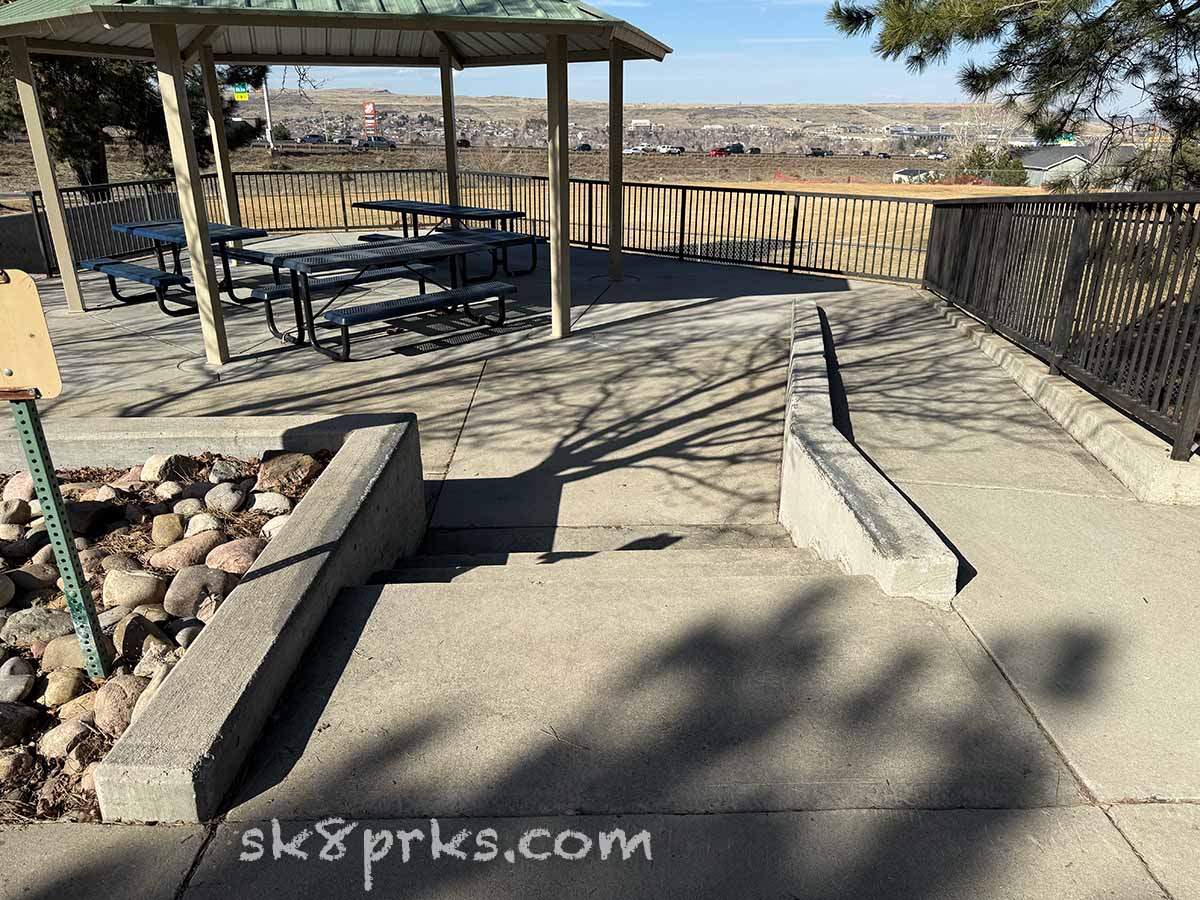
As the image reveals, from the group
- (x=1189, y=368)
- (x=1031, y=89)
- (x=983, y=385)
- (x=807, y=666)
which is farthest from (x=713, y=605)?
(x=1031, y=89)

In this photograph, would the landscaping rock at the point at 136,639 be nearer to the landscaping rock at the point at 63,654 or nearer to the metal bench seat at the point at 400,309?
the landscaping rock at the point at 63,654

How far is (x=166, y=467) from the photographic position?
13.6ft

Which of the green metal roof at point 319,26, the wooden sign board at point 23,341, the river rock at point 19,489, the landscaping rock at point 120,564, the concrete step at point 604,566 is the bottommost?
the concrete step at point 604,566

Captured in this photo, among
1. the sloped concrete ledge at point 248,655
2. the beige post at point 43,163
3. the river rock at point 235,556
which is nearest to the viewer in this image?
the sloped concrete ledge at point 248,655

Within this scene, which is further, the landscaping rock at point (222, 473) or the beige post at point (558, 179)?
the beige post at point (558, 179)

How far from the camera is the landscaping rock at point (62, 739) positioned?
2.36 meters

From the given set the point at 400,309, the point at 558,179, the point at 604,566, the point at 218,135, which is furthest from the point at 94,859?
the point at 218,135

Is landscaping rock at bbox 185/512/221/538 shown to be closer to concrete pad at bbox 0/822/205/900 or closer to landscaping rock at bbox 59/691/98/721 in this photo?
landscaping rock at bbox 59/691/98/721

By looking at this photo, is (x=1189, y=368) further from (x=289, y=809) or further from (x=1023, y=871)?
(x=289, y=809)

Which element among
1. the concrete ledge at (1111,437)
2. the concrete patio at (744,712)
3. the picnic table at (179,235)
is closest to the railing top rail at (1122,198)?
the concrete ledge at (1111,437)

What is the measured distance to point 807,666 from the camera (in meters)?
2.63

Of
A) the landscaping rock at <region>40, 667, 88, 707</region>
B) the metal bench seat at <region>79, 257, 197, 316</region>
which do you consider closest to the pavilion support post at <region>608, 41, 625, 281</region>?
the metal bench seat at <region>79, 257, 197, 316</region>

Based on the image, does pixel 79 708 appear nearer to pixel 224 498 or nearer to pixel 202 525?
pixel 202 525

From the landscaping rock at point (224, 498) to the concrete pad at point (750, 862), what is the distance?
81.1 inches
